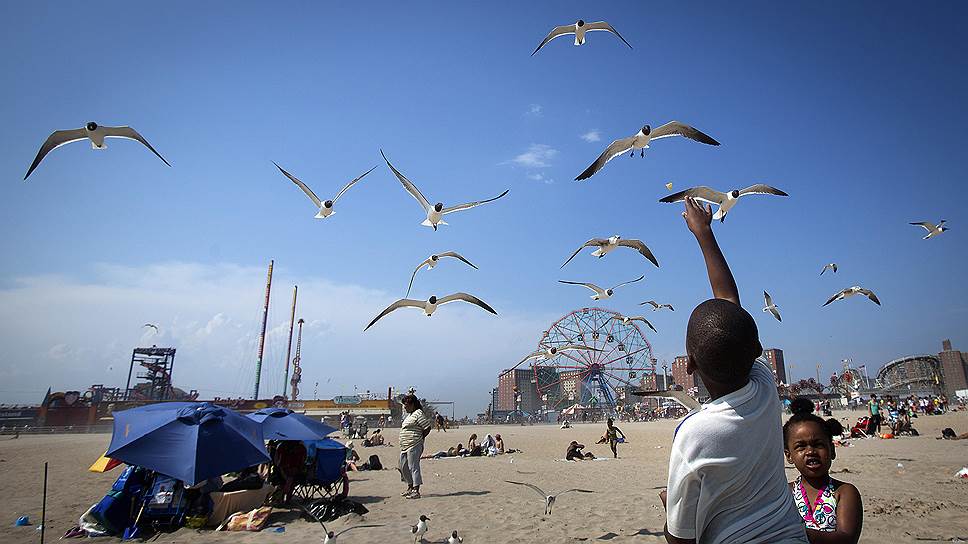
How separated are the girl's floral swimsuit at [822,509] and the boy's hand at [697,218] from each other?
1.44 m

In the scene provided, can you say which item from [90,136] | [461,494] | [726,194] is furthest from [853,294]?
[90,136]

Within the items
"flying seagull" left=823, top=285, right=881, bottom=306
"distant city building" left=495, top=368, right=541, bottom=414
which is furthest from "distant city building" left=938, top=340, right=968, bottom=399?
"flying seagull" left=823, top=285, right=881, bottom=306

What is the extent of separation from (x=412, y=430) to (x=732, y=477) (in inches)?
332

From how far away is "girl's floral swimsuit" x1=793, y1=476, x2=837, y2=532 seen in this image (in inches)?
95.4

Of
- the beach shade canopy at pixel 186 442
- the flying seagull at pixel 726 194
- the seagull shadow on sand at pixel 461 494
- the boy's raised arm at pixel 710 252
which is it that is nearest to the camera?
the boy's raised arm at pixel 710 252

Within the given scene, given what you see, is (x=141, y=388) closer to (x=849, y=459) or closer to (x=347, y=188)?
(x=347, y=188)

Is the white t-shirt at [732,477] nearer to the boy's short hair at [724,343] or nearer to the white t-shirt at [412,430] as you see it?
the boy's short hair at [724,343]

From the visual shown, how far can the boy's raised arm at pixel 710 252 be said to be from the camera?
1.87 meters

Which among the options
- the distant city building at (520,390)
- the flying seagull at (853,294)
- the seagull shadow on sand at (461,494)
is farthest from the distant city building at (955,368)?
the seagull shadow on sand at (461,494)

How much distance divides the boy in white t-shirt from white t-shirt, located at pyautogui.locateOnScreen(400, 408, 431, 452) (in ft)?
27.1

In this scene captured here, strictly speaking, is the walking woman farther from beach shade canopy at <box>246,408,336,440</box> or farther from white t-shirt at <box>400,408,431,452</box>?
beach shade canopy at <box>246,408,336,440</box>

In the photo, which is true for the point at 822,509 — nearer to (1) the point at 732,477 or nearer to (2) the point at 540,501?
(1) the point at 732,477

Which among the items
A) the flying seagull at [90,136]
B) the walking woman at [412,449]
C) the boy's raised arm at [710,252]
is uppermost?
the flying seagull at [90,136]

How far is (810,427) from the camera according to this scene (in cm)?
262
